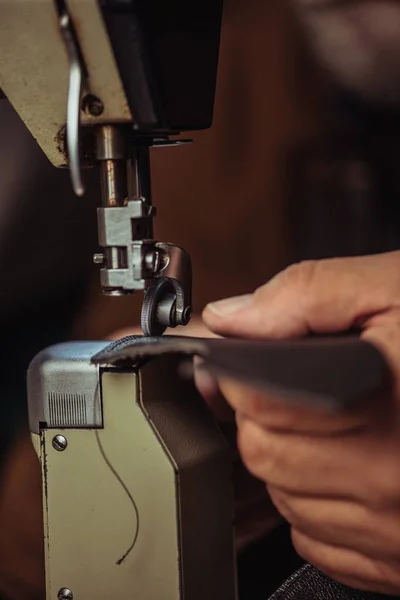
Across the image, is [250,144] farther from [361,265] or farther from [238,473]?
[361,265]

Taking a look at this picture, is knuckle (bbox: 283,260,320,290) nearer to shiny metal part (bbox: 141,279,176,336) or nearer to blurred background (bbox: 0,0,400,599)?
shiny metal part (bbox: 141,279,176,336)

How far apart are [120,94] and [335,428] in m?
0.35

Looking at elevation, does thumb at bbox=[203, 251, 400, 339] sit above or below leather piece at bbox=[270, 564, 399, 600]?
above

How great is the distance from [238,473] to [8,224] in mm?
676

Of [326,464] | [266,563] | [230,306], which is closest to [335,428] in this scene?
[326,464]

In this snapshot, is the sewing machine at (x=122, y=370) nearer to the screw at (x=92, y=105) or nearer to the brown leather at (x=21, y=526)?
the screw at (x=92, y=105)

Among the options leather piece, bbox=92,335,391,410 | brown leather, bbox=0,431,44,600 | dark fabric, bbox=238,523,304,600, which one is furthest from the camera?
brown leather, bbox=0,431,44,600

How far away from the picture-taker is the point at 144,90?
77 cm

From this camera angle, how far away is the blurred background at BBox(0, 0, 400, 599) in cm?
166

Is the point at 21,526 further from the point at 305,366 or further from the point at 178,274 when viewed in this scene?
the point at 305,366

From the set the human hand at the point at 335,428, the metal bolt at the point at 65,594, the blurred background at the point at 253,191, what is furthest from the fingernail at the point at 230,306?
→ the blurred background at the point at 253,191

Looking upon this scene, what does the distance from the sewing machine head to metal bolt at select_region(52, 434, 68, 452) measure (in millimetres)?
132

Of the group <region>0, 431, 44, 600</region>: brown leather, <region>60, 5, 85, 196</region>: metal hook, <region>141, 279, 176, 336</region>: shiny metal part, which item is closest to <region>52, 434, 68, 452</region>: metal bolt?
<region>141, 279, 176, 336</region>: shiny metal part

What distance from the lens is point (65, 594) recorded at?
0.83 metres
